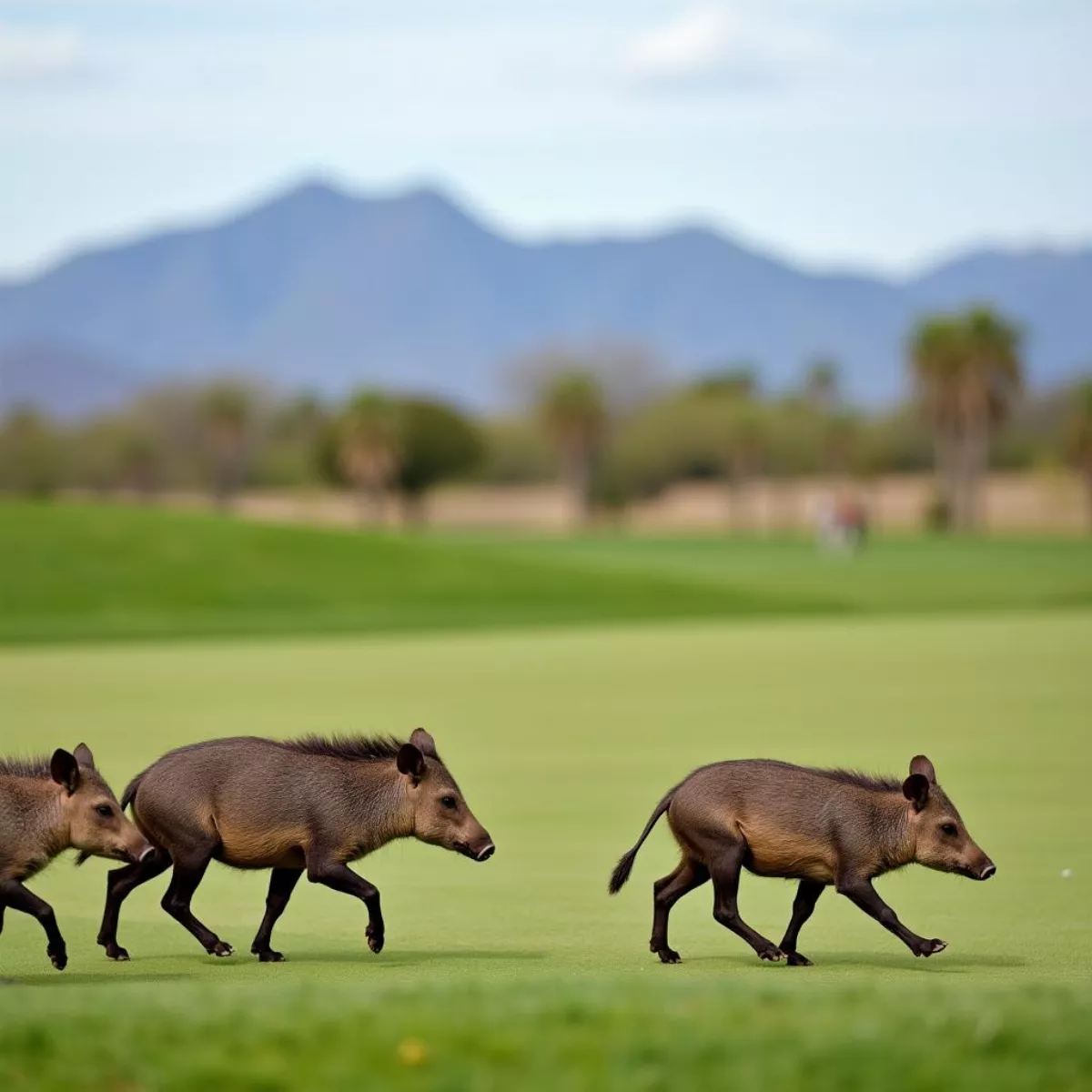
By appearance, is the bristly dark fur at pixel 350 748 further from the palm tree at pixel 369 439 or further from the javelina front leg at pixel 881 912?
the palm tree at pixel 369 439

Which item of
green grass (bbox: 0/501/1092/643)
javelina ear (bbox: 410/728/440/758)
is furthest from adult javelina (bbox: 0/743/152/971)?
green grass (bbox: 0/501/1092/643)

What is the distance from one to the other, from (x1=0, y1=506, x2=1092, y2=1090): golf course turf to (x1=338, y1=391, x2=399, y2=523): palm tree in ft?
278

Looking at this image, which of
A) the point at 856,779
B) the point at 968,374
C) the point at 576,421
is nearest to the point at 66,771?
the point at 856,779

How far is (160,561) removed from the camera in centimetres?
4959

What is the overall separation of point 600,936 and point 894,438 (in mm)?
161389

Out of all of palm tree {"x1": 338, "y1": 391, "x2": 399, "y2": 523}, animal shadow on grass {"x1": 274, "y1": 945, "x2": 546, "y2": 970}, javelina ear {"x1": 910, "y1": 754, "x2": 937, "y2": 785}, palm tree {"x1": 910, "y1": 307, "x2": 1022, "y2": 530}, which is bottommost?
animal shadow on grass {"x1": 274, "y1": 945, "x2": 546, "y2": 970}

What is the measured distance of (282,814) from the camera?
9305mm

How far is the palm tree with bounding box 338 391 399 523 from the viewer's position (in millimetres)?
129375

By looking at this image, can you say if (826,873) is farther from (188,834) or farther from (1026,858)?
(1026,858)

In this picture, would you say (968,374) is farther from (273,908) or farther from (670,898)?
(273,908)

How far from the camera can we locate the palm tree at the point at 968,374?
379 feet

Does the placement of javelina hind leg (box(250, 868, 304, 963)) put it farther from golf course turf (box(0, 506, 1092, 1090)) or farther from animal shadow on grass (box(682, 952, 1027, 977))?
animal shadow on grass (box(682, 952, 1027, 977))

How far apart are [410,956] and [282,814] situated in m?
0.87

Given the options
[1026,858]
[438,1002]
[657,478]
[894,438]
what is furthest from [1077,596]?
[894,438]
